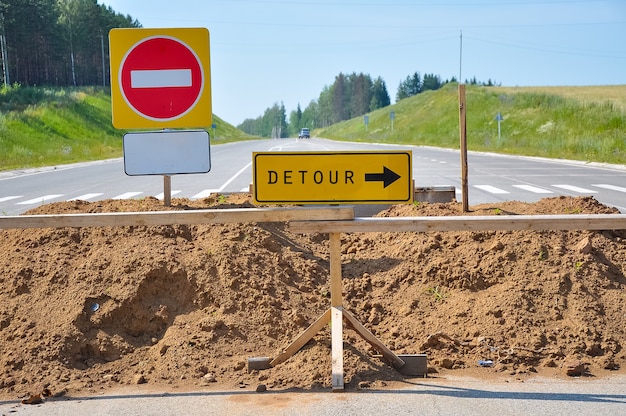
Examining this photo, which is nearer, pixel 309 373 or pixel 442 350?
pixel 309 373

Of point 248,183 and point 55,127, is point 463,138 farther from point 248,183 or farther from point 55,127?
point 55,127

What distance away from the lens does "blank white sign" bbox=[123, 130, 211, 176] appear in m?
7.00

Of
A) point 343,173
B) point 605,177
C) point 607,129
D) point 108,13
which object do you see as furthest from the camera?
point 108,13

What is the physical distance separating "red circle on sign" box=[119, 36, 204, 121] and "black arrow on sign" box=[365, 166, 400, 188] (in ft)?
7.09

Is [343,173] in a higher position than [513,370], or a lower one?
higher

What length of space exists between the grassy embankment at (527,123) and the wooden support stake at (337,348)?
28.3 metres

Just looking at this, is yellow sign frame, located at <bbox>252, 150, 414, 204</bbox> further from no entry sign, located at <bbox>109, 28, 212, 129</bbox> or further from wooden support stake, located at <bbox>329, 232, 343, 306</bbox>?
no entry sign, located at <bbox>109, 28, 212, 129</bbox>

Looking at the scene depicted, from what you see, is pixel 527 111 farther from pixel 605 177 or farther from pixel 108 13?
pixel 108 13

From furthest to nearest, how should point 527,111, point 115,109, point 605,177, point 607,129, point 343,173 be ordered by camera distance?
point 527,111 → point 607,129 → point 605,177 → point 115,109 → point 343,173

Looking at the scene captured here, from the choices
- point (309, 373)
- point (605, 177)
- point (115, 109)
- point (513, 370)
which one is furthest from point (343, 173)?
point (605, 177)

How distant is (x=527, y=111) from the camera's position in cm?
7819

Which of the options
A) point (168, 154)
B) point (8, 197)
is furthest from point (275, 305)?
point (8, 197)

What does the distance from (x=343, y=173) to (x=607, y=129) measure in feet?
Answer: 171

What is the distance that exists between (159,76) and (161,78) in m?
0.03
